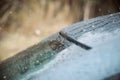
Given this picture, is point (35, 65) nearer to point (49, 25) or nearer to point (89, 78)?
point (89, 78)

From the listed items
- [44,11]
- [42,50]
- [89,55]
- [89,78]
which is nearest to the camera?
[89,78]

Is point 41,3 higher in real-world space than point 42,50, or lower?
lower

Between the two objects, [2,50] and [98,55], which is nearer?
[98,55]

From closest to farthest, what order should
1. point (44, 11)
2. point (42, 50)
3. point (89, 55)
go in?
point (89, 55) < point (42, 50) < point (44, 11)

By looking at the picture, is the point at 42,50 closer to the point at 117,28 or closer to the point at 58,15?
Result: the point at 117,28

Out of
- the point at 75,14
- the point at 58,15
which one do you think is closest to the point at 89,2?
the point at 75,14

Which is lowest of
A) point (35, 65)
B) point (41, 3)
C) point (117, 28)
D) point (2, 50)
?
point (2, 50)
